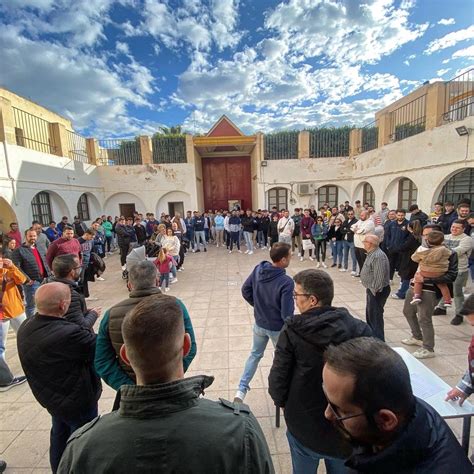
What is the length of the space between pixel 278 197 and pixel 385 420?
16.8 m

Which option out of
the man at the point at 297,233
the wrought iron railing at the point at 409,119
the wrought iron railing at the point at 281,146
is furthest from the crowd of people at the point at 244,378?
the wrought iron railing at the point at 281,146

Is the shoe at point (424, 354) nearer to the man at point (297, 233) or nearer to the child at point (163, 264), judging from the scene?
the child at point (163, 264)

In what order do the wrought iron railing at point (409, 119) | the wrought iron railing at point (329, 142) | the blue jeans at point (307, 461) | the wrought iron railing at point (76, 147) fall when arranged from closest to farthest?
the blue jeans at point (307, 461)
the wrought iron railing at point (409, 119)
the wrought iron railing at point (76, 147)
the wrought iron railing at point (329, 142)

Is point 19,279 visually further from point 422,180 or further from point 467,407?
point 422,180

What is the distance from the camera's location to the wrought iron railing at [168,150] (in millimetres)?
16609

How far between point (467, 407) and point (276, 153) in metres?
16.2

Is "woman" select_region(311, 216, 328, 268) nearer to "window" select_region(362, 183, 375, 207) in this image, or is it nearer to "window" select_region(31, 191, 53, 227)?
"window" select_region(362, 183, 375, 207)

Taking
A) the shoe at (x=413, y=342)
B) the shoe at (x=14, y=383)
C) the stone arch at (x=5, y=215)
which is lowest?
the shoe at (x=14, y=383)

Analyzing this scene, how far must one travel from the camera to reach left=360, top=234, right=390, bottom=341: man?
12.3 feet

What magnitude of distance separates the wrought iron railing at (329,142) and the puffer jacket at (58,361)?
1684 cm

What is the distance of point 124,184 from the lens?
54.4 feet

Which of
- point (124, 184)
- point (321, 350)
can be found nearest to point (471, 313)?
point (321, 350)

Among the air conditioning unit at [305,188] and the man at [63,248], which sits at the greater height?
the air conditioning unit at [305,188]

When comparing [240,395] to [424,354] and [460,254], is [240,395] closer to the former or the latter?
[424,354]
